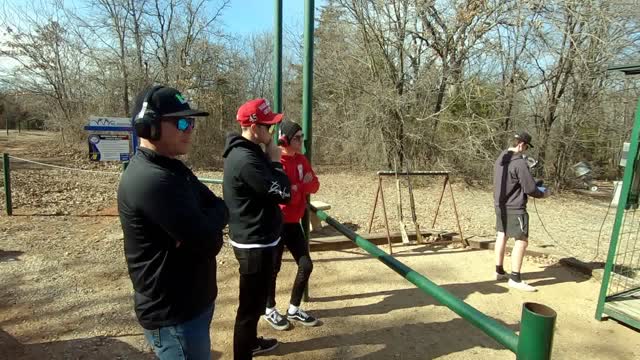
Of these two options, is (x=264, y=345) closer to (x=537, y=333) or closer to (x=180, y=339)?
(x=180, y=339)

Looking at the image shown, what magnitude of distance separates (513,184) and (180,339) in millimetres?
4192

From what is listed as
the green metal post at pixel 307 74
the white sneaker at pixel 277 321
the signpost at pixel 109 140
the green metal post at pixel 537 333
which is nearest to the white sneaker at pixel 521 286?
the green metal post at pixel 307 74

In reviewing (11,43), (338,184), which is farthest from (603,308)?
(11,43)

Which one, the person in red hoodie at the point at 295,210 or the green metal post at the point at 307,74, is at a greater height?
the green metal post at the point at 307,74

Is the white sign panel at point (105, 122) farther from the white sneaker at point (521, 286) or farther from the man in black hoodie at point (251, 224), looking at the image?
the white sneaker at point (521, 286)

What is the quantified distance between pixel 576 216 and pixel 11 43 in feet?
68.9

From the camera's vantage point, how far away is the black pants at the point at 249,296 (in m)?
2.55

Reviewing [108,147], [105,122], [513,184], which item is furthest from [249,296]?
[105,122]

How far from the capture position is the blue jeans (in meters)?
1.60

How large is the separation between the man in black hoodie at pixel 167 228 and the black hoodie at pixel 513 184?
397 centimetres

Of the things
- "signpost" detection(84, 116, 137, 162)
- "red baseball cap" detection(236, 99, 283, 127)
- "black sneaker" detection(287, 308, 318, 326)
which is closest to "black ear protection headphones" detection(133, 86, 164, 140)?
"red baseball cap" detection(236, 99, 283, 127)

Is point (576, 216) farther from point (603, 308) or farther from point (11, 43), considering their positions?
point (11, 43)

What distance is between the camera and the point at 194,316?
1639 millimetres

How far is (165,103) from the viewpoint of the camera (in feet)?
5.01
